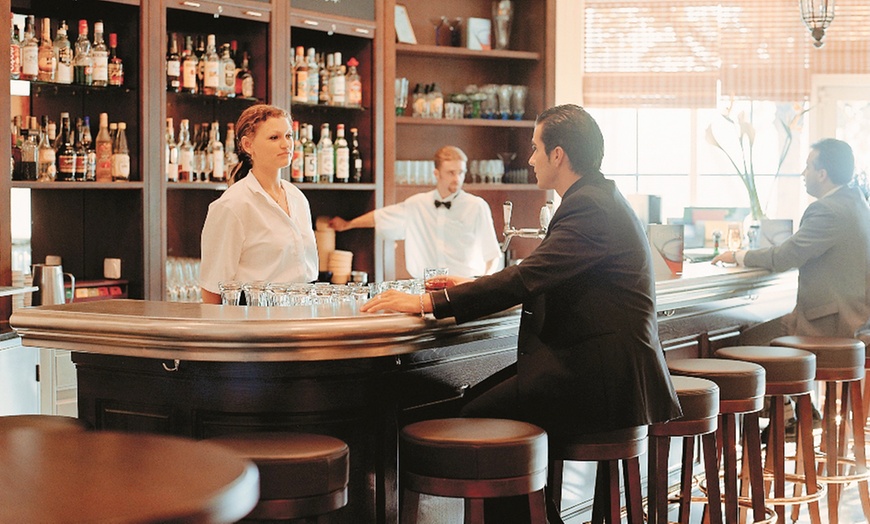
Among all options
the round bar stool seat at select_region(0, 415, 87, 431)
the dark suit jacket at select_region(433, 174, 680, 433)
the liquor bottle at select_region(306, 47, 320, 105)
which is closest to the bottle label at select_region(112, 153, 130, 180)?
the liquor bottle at select_region(306, 47, 320, 105)

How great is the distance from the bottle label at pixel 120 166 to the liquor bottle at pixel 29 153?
12.0 inches

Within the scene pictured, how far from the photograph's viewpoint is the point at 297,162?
5.16 meters

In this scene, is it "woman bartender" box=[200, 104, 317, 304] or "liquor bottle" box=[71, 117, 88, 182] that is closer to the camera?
"woman bartender" box=[200, 104, 317, 304]

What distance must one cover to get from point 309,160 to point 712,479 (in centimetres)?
266

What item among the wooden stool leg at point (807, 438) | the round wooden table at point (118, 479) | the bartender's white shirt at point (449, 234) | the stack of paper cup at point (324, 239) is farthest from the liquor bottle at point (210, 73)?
the round wooden table at point (118, 479)

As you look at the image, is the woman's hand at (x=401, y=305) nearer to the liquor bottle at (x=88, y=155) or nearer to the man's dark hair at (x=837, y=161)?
the liquor bottle at (x=88, y=155)

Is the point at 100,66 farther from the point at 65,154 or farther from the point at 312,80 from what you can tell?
the point at 312,80

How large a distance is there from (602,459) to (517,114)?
3588 millimetres

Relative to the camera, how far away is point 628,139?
7.33 meters

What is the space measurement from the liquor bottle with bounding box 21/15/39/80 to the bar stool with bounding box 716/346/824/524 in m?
2.88

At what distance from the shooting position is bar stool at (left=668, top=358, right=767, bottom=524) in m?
3.45

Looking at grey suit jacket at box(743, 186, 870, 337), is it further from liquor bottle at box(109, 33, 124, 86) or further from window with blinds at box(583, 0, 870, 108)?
liquor bottle at box(109, 33, 124, 86)

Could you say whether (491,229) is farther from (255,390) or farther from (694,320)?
(255,390)

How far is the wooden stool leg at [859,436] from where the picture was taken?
14.2ft
